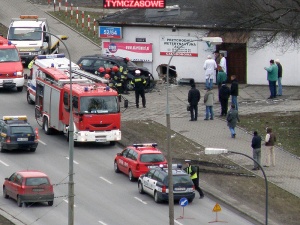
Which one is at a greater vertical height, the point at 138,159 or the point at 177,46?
the point at 177,46

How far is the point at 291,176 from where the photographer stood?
2032 inches

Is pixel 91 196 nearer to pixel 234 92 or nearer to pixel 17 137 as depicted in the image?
pixel 17 137

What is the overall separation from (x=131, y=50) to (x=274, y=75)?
9.37 meters

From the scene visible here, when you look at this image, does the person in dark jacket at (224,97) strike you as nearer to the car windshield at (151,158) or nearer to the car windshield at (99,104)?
the car windshield at (99,104)

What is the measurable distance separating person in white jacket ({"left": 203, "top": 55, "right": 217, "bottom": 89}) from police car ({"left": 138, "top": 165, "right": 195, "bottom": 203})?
1677 centimetres

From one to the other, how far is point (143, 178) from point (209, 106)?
35.4 ft

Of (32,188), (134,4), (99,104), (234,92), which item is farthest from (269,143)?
(134,4)

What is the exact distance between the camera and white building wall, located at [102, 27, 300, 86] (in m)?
65.3

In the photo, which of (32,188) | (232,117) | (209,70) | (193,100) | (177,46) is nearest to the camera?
(32,188)

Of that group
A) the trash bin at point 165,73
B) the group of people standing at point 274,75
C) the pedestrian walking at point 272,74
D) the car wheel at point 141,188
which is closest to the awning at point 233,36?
the group of people standing at point 274,75

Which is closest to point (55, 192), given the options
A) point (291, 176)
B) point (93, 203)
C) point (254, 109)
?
point (93, 203)

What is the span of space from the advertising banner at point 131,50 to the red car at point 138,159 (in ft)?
56.6

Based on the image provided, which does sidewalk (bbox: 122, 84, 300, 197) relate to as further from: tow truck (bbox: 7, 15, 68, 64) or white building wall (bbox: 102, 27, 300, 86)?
tow truck (bbox: 7, 15, 68, 64)

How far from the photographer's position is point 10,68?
A: 63.9 m
